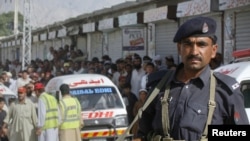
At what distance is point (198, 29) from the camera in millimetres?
3609

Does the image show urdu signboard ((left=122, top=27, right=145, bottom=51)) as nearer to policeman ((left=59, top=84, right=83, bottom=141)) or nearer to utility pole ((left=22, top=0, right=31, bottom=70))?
policeman ((left=59, top=84, right=83, bottom=141))

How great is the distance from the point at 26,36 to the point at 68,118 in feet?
72.3

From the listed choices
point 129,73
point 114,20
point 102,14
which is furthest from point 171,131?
point 102,14

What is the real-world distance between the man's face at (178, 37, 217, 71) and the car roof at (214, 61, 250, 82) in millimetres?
3693

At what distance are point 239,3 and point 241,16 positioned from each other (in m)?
1.89

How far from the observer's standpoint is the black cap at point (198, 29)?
3609mm

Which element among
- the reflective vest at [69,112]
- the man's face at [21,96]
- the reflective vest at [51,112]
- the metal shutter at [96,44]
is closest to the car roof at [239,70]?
the reflective vest at [69,112]

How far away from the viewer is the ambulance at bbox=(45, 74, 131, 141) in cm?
1273

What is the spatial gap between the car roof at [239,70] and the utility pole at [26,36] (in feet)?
75.0

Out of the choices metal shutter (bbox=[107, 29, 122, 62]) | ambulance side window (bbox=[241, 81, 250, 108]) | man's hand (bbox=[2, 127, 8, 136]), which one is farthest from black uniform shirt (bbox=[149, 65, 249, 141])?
metal shutter (bbox=[107, 29, 122, 62])

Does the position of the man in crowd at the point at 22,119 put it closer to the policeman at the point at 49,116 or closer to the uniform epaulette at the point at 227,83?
the policeman at the point at 49,116

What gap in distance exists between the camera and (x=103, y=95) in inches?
523

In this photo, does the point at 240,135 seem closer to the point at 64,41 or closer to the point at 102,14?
the point at 102,14

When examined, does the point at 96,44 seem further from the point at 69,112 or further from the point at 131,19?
the point at 69,112
